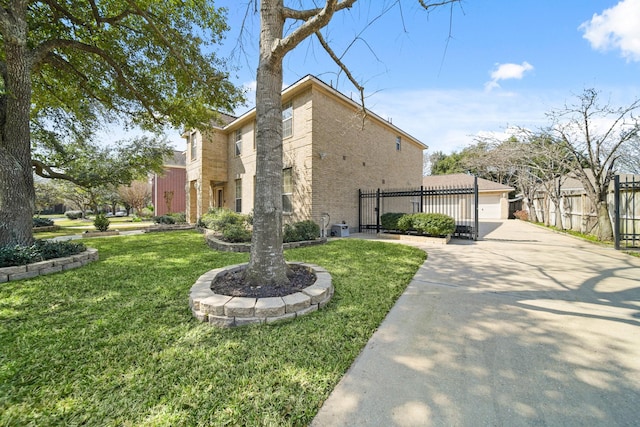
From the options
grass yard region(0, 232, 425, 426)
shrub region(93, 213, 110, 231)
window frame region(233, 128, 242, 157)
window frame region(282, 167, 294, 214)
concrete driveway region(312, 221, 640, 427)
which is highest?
window frame region(233, 128, 242, 157)

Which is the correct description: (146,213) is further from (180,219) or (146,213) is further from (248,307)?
(248,307)

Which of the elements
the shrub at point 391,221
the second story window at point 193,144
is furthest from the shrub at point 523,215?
the second story window at point 193,144

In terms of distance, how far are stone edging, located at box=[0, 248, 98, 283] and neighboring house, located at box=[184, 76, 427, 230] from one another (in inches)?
250

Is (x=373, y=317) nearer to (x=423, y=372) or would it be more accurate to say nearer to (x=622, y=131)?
(x=423, y=372)

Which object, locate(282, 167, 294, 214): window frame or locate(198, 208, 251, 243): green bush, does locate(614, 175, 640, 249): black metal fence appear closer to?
locate(282, 167, 294, 214): window frame

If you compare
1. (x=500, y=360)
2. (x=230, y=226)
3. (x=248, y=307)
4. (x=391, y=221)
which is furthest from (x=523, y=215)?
(x=248, y=307)

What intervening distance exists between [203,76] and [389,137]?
10.3 metres

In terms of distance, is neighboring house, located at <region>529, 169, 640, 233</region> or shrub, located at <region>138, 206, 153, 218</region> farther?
shrub, located at <region>138, 206, 153, 218</region>

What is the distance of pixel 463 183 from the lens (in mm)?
24625

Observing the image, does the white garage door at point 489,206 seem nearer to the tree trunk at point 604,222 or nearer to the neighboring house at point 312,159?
the neighboring house at point 312,159

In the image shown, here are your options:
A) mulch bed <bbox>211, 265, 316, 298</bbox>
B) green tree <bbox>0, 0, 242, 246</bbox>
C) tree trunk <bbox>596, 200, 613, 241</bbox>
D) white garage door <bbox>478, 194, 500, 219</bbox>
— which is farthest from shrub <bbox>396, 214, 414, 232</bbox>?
white garage door <bbox>478, 194, 500, 219</bbox>

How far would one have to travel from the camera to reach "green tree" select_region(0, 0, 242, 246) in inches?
199

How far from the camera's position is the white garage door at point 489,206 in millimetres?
22781

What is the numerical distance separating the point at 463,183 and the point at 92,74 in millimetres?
28021
